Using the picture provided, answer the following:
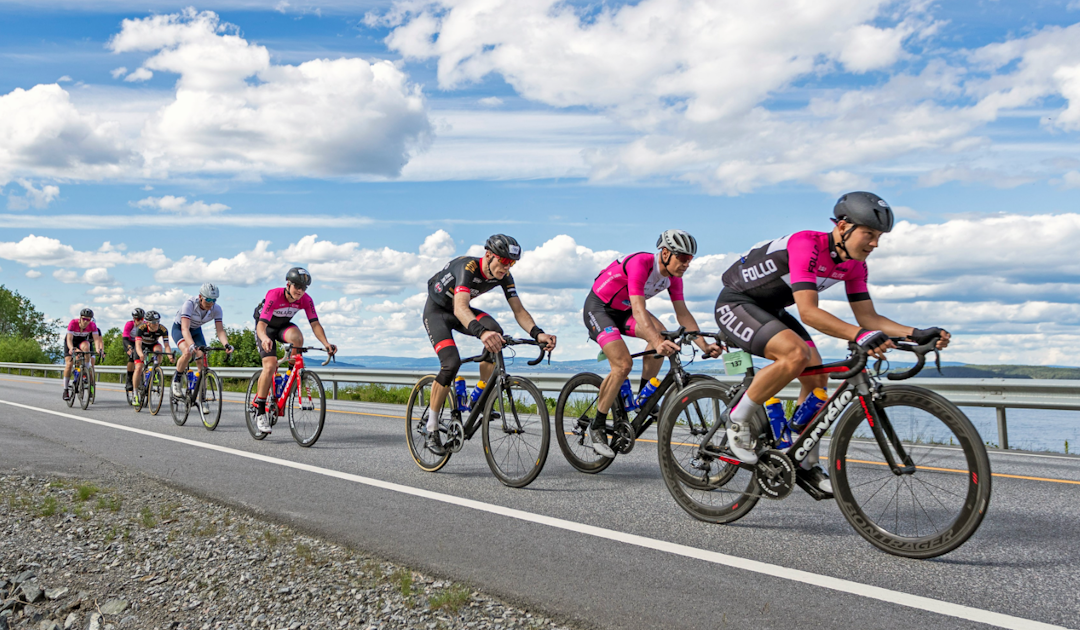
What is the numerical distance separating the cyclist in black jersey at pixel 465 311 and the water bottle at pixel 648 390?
2.82ft

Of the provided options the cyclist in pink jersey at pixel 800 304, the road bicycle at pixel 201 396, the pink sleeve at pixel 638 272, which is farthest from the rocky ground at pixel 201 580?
the road bicycle at pixel 201 396

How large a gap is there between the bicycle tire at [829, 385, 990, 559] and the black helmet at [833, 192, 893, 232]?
94cm

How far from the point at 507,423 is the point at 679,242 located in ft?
6.94

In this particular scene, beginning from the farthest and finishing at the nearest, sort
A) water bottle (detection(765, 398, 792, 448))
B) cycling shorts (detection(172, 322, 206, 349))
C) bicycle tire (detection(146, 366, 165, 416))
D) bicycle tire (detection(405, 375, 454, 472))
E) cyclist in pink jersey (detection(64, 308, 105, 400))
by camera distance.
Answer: cyclist in pink jersey (detection(64, 308, 105, 400)), bicycle tire (detection(146, 366, 165, 416)), cycling shorts (detection(172, 322, 206, 349)), bicycle tire (detection(405, 375, 454, 472)), water bottle (detection(765, 398, 792, 448))

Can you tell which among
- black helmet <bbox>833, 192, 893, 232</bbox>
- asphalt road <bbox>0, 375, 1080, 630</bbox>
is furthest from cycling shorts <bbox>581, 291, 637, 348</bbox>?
black helmet <bbox>833, 192, 893, 232</bbox>

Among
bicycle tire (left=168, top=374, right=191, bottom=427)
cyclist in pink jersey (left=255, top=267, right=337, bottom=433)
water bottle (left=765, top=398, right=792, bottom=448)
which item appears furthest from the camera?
bicycle tire (left=168, top=374, right=191, bottom=427)

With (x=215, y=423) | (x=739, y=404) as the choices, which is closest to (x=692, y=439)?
(x=739, y=404)

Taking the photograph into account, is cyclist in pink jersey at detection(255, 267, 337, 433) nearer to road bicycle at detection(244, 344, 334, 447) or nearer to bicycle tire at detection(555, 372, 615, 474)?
road bicycle at detection(244, 344, 334, 447)

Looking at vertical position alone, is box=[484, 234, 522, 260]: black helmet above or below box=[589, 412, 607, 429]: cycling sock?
above

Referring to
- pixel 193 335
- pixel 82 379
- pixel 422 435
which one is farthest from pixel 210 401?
pixel 82 379

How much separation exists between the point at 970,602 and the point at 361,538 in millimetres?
3434

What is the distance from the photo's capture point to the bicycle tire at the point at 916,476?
4.04 metres

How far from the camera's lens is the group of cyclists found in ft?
15.2

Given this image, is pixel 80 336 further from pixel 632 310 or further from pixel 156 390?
pixel 632 310
